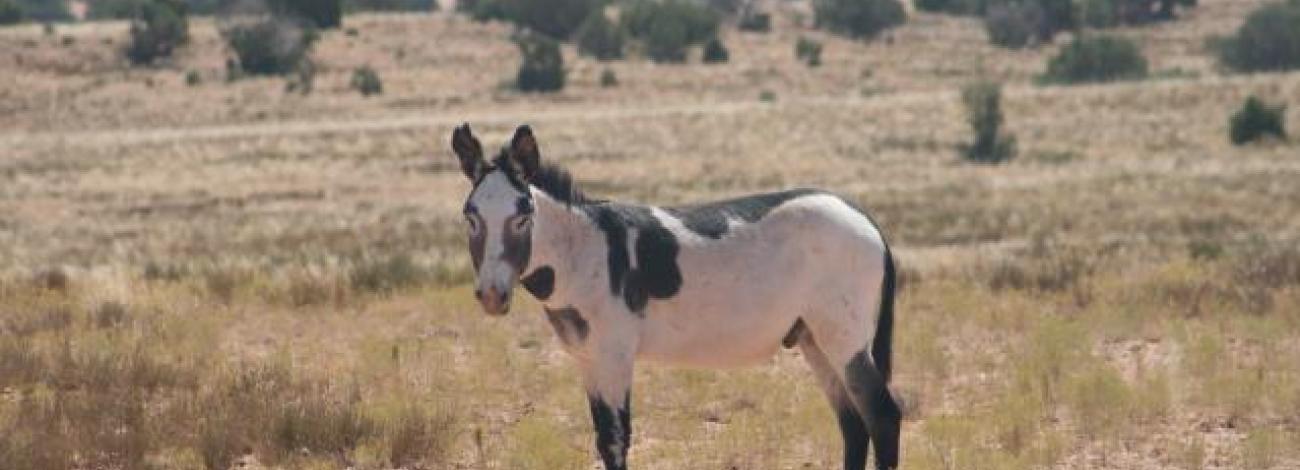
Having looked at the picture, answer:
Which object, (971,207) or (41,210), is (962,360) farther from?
(41,210)

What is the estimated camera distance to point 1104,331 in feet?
45.9

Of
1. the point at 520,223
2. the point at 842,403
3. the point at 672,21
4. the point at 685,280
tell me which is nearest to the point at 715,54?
the point at 672,21

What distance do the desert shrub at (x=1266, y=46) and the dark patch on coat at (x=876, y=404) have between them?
6589 centimetres

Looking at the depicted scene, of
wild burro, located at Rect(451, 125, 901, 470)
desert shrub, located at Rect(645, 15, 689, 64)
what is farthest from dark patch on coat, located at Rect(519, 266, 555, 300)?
desert shrub, located at Rect(645, 15, 689, 64)

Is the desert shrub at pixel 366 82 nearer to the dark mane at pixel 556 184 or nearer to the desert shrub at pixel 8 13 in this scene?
the desert shrub at pixel 8 13

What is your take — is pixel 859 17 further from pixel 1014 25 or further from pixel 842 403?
pixel 842 403

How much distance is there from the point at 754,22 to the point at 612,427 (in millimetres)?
85583

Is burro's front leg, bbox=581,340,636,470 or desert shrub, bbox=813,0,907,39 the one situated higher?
burro's front leg, bbox=581,340,636,470

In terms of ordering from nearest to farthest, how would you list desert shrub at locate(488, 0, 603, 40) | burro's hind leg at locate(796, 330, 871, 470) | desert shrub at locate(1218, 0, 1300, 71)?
burro's hind leg at locate(796, 330, 871, 470)
desert shrub at locate(1218, 0, 1300, 71)
desert shrub at locate(488, 0, 603, 40)

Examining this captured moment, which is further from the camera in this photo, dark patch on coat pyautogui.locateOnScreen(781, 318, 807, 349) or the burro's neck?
dark patch on coat pyautogui.locateOnScreen(781, 318, 807, 349)

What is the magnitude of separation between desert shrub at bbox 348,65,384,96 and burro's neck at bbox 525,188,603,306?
188 feet

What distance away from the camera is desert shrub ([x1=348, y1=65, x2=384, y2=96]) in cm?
6375

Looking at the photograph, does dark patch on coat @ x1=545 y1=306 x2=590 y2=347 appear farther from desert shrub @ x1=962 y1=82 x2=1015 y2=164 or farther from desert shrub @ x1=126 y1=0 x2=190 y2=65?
desert shrub @ x1=126 y1=0 x2=190 y2=65

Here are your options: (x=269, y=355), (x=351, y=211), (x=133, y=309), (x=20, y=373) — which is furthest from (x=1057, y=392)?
(x=351, y=211)
